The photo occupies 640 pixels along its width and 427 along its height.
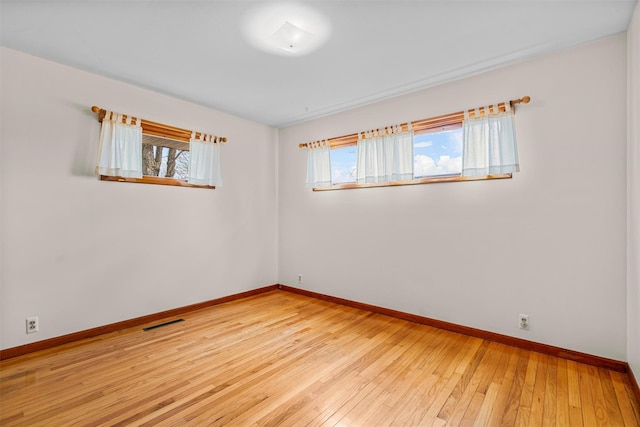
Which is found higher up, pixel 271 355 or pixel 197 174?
pixel 197 174

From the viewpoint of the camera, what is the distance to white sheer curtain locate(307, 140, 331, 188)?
3992 mm

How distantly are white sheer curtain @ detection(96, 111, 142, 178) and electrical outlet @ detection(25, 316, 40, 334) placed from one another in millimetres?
1353

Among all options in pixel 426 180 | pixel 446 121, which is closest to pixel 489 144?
pixel 446 121

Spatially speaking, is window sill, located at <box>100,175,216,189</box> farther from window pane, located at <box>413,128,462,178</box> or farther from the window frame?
window pane, located at <box>413,128,462,178</box>

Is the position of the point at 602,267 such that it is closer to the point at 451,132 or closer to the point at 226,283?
the point at 451,132

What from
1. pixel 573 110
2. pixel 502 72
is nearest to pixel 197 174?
pixel 502 72

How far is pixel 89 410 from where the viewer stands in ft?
5.84

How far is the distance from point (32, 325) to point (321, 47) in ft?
11.0

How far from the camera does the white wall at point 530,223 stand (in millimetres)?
2271

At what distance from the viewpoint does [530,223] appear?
8.43ft

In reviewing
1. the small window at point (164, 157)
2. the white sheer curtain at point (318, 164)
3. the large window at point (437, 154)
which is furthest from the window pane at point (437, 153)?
the small window at point (164, 157)

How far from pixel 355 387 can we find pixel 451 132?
101 inches

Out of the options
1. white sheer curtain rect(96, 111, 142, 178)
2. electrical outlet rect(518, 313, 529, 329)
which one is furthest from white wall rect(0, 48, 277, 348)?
electrical outlet rect(518, 313, 529, 329)

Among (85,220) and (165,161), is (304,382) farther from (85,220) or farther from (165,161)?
(165,161)
